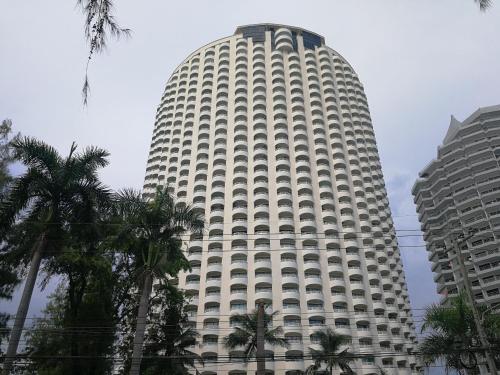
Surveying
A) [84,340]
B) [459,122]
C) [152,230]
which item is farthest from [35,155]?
[459,122]

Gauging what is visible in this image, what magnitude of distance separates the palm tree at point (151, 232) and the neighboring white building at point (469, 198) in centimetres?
6811

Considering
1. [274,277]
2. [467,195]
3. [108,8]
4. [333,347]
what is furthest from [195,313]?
[467,195]

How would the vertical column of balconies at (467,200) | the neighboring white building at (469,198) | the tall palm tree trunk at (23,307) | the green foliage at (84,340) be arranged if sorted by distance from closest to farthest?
1. the tall palm tree trunk at (23,307)
2. the green foliage at (84,340)
3. the neighboring white building at (469,198)
4. the vertical column of balconies at (467,200)

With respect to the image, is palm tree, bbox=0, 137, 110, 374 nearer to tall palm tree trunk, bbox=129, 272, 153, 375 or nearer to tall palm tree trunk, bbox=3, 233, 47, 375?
tall palm tree trunk, bbox=3, 233, 47, 375

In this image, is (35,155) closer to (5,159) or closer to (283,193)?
(5,159)

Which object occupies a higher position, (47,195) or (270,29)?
(270,29)

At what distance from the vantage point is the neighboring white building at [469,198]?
80562 millimetres

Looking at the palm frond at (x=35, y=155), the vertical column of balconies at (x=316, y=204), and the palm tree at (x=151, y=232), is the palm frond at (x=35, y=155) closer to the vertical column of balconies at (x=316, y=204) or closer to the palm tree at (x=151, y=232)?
the palm tree at (x=151, y=232)

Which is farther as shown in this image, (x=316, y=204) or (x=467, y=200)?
(x=467, y=200)

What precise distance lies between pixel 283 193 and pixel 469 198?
46261 millimetres

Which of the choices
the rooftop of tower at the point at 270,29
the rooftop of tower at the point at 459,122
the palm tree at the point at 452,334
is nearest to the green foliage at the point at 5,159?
the palm tree at the point at 452,334

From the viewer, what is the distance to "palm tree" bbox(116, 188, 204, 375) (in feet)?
75.7

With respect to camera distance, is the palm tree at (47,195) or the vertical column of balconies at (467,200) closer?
the palm tree at (47,195)

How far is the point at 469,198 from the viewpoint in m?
90.3
